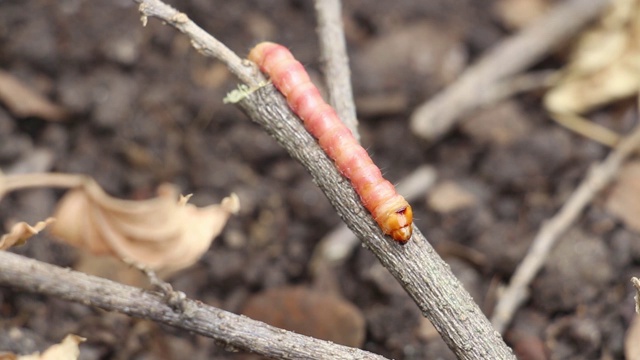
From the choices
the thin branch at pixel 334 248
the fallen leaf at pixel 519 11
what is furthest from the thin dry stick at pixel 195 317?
the fallen leaf at pixel 519 11

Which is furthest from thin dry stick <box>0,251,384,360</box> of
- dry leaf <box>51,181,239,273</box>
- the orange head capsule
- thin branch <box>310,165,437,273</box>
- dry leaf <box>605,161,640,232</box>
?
dry leaf <box>605,161,640,232</box>

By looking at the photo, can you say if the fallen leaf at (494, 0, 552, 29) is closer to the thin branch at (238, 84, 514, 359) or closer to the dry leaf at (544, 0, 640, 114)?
the dry leaf at (544, 0, 640, 114)

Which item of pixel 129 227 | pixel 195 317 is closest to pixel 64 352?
pixel 195 317

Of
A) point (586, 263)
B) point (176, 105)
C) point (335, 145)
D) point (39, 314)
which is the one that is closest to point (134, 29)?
point (176, 105)

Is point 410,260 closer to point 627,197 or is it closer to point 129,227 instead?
point 129,227

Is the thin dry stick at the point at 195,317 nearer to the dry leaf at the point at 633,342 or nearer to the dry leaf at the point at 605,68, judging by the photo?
the dry leaf at the point at 633,342
